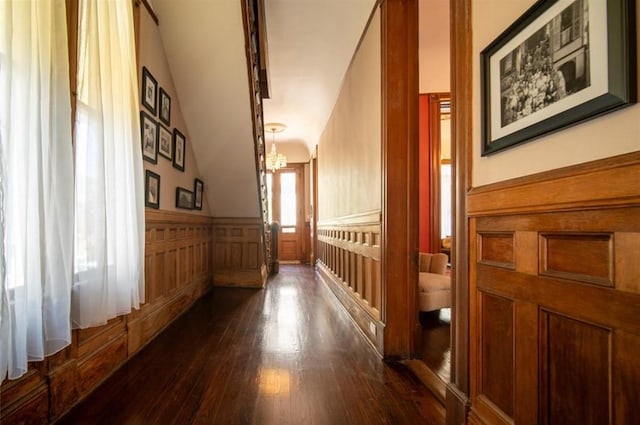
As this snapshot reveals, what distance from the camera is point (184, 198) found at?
12.2ft

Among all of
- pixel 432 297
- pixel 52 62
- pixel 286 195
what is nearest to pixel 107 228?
pixel 52 62

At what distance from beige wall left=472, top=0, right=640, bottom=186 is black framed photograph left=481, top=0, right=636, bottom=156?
0.03 m

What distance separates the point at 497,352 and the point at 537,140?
811mm

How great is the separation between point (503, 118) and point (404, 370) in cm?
177

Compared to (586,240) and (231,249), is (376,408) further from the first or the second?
(231,249)

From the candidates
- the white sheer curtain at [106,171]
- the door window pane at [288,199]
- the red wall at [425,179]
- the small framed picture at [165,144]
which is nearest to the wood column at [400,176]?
the white sheer curtain at [106,171]

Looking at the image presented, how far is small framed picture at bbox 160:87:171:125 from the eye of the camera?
→ 3037 millimetres

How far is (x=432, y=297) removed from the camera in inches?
127

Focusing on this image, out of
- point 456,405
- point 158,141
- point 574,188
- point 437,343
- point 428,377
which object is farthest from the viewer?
point 158,141

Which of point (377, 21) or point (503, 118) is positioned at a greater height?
point (377, 21)

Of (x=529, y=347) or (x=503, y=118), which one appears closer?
(x=529, y=347)

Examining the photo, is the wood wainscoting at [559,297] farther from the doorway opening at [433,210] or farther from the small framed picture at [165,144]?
the small framed picture at [165,144]

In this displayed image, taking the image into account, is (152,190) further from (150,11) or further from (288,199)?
(288,199)

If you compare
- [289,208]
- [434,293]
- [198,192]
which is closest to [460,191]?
[434,293]
